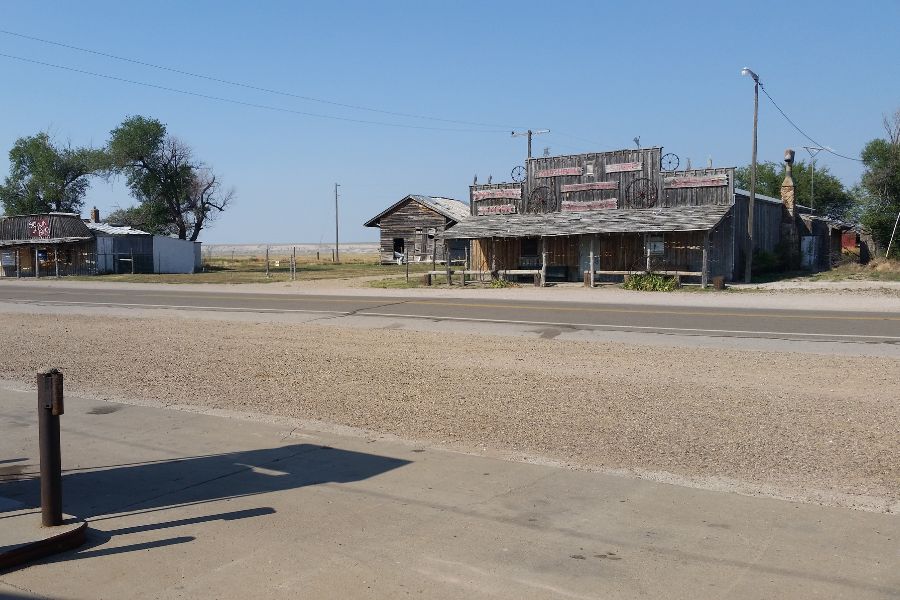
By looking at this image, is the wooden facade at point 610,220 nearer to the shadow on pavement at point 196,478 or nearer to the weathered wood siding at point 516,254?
the weathered wood siding at point 516,254

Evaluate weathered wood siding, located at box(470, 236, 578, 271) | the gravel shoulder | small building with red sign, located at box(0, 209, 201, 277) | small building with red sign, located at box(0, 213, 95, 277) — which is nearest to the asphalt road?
the gravel shoulder

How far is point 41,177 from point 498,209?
60.8m

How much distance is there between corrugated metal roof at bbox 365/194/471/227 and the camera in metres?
60.9

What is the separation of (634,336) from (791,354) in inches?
150

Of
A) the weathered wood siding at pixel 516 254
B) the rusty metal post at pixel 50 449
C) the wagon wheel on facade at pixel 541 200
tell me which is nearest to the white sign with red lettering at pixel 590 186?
the wagon wheel on facade at pixel 541 200

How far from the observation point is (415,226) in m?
62.4

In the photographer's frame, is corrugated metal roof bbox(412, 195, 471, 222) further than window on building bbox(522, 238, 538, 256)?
Yes

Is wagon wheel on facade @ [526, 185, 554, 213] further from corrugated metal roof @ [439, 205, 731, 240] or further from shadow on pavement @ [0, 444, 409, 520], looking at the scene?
shadow on pavement @ [0, 444, 409, 520]

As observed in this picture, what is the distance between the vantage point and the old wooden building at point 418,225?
61250 mm

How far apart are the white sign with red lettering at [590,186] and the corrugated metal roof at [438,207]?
1909 cm

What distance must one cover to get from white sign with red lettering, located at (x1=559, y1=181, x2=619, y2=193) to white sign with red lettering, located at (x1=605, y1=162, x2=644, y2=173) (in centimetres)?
56

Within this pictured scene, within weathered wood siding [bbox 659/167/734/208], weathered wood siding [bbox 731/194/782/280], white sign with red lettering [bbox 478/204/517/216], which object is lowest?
weathered wood siding [bbox 731/194/782/280]

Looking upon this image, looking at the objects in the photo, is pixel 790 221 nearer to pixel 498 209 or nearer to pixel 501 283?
pixel 498 209

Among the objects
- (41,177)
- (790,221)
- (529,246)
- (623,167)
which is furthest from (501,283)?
(41,177)
